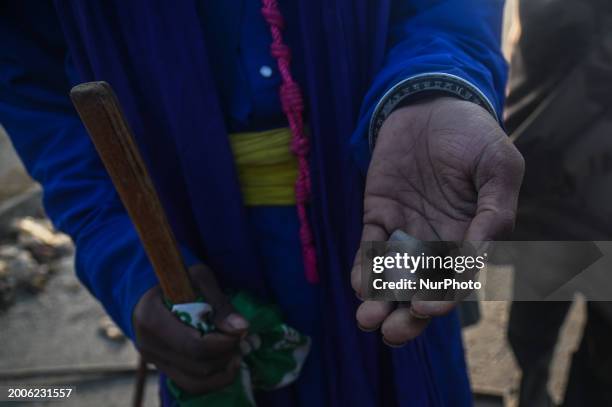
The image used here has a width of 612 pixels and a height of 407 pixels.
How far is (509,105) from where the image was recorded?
1.77 meters

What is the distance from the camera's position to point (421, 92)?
3.07 feet

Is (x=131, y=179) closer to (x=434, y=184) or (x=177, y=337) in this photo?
(x=177, y=337)

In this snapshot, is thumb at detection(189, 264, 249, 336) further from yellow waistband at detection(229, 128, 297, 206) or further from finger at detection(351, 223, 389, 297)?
finger at detection(351, 223, 389, 297)

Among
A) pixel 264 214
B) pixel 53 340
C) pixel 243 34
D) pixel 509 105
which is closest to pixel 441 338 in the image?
pixel 264 214

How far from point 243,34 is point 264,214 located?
0.35m

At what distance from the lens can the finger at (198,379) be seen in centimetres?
104

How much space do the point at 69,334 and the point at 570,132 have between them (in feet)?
8.36

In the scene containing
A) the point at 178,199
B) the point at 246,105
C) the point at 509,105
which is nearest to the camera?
the point at 246,105

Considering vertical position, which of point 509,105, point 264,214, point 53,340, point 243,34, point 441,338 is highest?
point 243,34

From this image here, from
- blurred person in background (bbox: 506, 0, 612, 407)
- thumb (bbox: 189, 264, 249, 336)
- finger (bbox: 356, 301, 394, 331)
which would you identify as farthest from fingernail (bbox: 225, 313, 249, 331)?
blurred person in background (bbox: 506, 0, 612, 407)

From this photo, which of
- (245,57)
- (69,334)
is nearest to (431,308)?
(245,57)

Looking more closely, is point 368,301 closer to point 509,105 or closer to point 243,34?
point 243,34

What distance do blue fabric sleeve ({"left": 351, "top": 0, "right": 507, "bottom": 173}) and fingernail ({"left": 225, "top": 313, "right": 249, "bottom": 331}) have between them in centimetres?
35

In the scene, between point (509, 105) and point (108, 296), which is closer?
point (108, 296)
